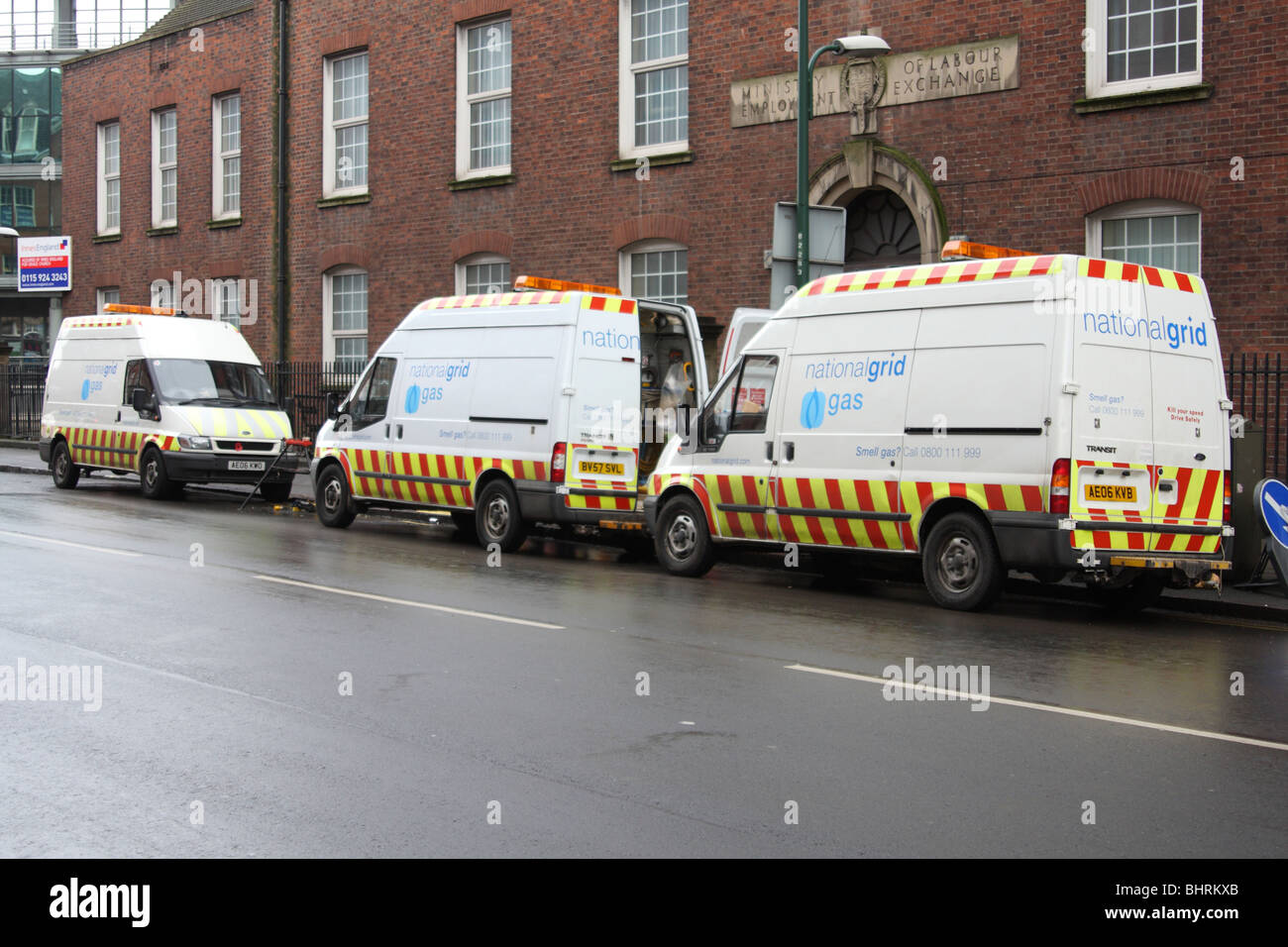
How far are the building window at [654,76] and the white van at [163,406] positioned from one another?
655 centimetres

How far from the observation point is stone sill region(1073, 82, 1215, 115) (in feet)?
49.1

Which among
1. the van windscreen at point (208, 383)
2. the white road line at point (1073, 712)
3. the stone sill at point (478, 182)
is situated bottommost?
the white road line at point (1073, 712)

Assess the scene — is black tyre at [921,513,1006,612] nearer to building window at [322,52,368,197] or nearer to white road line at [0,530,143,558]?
white road line at [0,530,143,558]

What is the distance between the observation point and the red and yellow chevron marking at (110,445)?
1998 centimetres

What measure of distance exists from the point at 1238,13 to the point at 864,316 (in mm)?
6217

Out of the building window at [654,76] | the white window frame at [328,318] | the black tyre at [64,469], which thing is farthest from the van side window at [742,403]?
the white window frame at [328,318]

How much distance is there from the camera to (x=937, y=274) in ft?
37.1

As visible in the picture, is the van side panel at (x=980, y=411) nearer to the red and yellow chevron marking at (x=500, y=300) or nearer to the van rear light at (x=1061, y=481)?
the van rear light at (x=1061, y=481)

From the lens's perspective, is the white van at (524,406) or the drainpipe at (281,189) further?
the drainpipe at (281,189)

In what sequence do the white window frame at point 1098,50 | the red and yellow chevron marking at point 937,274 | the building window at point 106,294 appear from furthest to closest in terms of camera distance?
the building window at point 106,294
the white window frame at point 1098,50
the red and yellow chevron marking at point 937,274

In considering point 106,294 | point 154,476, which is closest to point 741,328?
point 154,476

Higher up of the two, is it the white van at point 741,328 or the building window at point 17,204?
the building window at point 17,204

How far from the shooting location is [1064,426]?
10.3 meters

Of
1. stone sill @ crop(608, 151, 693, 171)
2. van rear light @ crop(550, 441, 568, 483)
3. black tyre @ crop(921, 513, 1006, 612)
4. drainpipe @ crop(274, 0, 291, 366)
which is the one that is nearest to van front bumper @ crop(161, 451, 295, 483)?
stone sill @ crop(608, 151, 693, 171)
